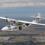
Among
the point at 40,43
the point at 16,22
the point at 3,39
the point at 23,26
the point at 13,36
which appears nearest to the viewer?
the point at 16,22

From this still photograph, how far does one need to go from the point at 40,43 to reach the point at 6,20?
18.1m

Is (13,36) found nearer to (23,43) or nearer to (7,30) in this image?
(23,43)

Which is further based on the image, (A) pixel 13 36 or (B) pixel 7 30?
(A) pixel 13 36

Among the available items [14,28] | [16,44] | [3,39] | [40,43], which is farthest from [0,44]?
[14,28]

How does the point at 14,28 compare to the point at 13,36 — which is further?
the point at 13,36

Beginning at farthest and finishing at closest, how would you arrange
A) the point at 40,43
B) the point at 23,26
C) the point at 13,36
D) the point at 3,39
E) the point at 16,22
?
the point at 13,36 → the point at 3,39 → the point at 40,43 → the point at 23,26 → the point at 16,22

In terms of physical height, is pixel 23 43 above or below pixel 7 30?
below

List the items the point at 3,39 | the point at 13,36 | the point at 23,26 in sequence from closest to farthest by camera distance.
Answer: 1. the point at 23,26
2. the point at 3,39
3. the point at 13,36

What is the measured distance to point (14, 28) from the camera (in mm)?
26172

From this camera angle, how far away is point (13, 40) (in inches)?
1699

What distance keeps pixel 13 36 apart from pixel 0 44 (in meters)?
5.52

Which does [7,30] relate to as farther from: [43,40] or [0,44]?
[43,40]

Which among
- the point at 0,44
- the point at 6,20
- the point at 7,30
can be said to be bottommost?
the point at 0,44

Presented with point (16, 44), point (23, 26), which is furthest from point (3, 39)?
point (23, 26)
